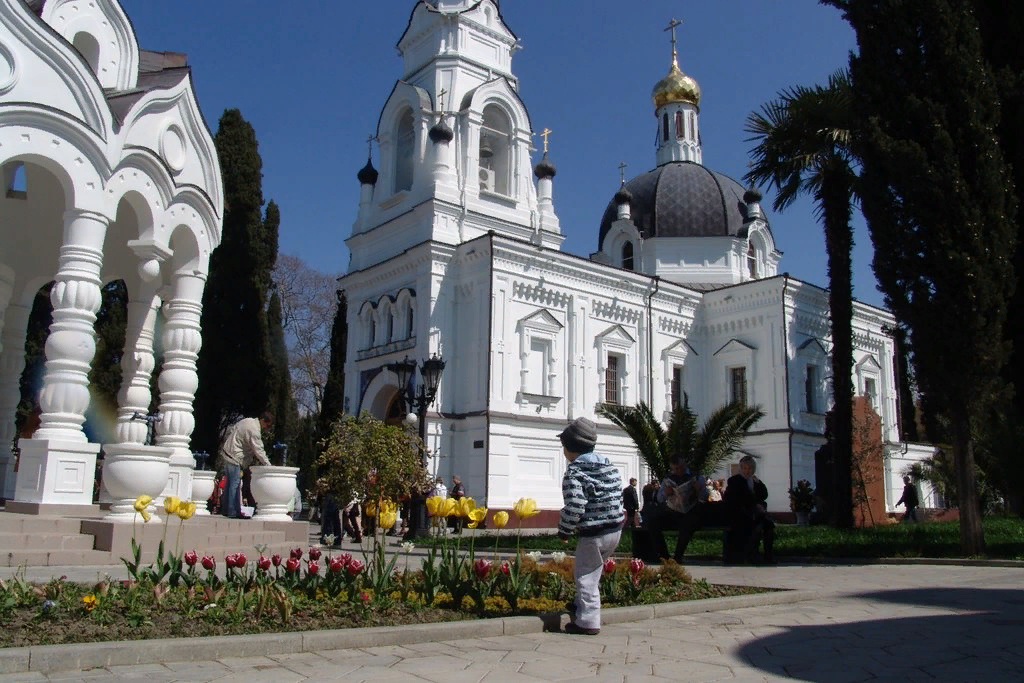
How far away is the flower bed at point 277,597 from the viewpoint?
17.3ft

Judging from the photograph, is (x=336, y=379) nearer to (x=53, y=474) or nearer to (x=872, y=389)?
(x=872, y=389)

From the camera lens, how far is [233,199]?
27703 mm

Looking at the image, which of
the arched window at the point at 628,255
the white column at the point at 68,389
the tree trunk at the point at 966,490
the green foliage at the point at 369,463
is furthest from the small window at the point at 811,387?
the white column at the point at 68,389

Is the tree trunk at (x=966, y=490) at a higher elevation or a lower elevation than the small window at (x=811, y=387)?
lower

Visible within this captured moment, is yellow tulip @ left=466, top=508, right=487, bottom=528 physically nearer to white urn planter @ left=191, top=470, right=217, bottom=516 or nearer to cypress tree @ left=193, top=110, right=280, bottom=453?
white urn planter @ left=191, top=470, right=217, bottom=516

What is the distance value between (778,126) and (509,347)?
1112 cm

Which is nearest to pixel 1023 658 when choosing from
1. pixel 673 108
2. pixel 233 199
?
pixel 233 199

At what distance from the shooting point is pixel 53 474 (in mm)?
8914

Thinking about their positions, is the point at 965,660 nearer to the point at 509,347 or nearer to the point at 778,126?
the point at 778,126

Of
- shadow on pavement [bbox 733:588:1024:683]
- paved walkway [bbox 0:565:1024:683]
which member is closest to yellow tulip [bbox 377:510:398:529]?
paved walkway [bbox 0:565:1024:683]

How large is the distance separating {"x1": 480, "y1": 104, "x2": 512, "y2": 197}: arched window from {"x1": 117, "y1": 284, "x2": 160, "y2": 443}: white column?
21.1 m

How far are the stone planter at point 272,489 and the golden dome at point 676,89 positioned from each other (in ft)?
121

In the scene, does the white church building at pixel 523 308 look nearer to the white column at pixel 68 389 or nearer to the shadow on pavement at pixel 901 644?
the white column at pixel 68 389

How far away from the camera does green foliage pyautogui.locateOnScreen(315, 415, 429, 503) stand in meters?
13.3
